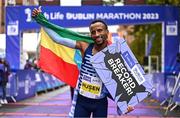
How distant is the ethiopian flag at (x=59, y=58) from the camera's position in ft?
23.7

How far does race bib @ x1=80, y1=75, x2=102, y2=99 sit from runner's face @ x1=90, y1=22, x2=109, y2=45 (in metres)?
0.43

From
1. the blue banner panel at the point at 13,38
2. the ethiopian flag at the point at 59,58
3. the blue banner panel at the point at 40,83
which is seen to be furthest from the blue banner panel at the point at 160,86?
the ethiopian flag at the point at 59,58

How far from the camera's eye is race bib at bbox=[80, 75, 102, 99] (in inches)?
245

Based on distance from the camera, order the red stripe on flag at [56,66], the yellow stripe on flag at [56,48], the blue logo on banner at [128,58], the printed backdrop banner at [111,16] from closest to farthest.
A: the blue logo on banner at [128,58]
the red stripe on flag at [56,66]
the yellow stripe on flag at [56,48]
the printed backdrop banner at [111,16]

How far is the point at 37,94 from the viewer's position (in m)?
27.8

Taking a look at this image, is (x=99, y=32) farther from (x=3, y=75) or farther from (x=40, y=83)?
(x=40, y=83)

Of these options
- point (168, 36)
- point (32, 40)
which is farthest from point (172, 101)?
point (32, 40)

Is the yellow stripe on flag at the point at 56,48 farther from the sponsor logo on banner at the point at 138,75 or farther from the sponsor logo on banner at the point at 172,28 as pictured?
the sponsor logo on banner at the point at 172,28

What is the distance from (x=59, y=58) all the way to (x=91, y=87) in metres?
1.98

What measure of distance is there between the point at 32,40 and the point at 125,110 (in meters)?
23.4

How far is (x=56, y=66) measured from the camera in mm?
7969

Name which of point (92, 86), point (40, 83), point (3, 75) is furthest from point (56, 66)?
point (40, 83)

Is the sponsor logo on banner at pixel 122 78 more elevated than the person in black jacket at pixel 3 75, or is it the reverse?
the sponsor logo on banner at pixel 122 78

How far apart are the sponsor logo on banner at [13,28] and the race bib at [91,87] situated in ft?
56.5
